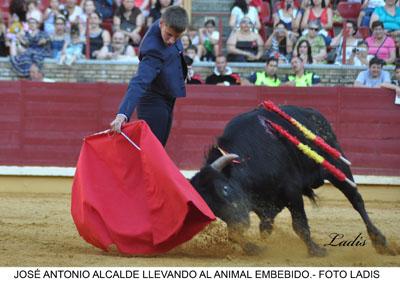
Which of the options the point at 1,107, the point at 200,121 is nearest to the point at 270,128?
the point at 200,121

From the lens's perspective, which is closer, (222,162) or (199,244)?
(222,162)

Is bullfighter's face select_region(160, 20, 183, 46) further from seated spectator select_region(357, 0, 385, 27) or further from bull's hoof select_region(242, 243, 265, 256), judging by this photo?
seated spectator select_region(357, 0, 385, 27)

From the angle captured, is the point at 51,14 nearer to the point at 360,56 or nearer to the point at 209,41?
the point at 209,41

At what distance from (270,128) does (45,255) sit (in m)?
1.64

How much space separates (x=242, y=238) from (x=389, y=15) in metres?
5.73

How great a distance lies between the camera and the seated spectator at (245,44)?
10773 mm

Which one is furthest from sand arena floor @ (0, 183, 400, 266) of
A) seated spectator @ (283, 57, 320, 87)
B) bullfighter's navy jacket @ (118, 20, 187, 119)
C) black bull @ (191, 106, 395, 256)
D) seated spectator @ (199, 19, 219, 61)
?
seated spectator @ (199, 19, 219, 61)

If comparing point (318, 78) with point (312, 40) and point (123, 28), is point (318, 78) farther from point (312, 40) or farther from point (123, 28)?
point (123, 28)

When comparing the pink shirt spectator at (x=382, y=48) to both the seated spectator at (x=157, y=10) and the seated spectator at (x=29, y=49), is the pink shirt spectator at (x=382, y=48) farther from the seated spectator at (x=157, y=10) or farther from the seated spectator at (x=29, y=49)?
the seated spectator at (x=29, y=49)

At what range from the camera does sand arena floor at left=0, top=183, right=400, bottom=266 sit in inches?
213

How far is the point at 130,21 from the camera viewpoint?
1121 cm

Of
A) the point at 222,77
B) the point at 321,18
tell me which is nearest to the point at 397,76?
the point at 321,18

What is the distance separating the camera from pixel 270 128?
5.98 m

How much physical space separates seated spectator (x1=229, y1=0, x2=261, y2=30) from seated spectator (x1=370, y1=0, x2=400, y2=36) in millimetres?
1422
